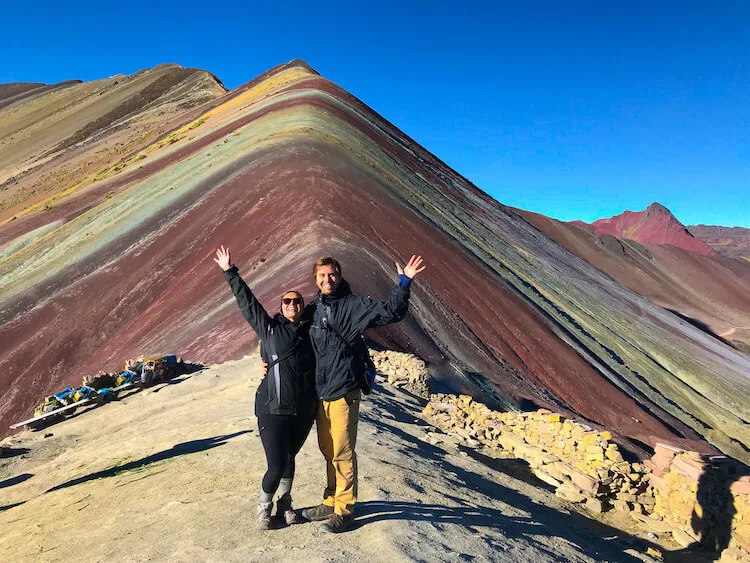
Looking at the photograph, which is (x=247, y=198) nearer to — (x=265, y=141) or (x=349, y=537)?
(x=265, y=141)

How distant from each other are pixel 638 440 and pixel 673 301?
6220 centimetres

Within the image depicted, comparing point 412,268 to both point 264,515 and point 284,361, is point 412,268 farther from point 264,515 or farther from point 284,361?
point 264,515

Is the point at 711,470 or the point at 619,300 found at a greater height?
the point at 619,300

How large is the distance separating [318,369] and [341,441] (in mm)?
559

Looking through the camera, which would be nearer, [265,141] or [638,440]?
[638,440]

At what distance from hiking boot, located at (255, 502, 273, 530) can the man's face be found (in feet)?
5.44

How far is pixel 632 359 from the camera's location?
77.6ft

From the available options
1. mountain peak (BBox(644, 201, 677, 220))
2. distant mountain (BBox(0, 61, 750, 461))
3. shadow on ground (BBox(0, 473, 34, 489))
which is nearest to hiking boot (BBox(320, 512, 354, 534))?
shadow on ground (BBox(0, 473, 34, 489))

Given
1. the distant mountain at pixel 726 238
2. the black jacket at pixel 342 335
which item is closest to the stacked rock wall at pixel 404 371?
the black jacket at pixel 342 335

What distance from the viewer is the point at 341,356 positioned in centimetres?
395

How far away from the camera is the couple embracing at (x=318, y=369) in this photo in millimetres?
3885

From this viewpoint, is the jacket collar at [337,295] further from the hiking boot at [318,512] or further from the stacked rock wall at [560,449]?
the stacked rock wall at [560,449]

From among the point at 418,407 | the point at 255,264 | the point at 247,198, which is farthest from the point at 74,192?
the point at 418,407

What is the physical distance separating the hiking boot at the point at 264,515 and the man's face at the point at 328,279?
1.66m
